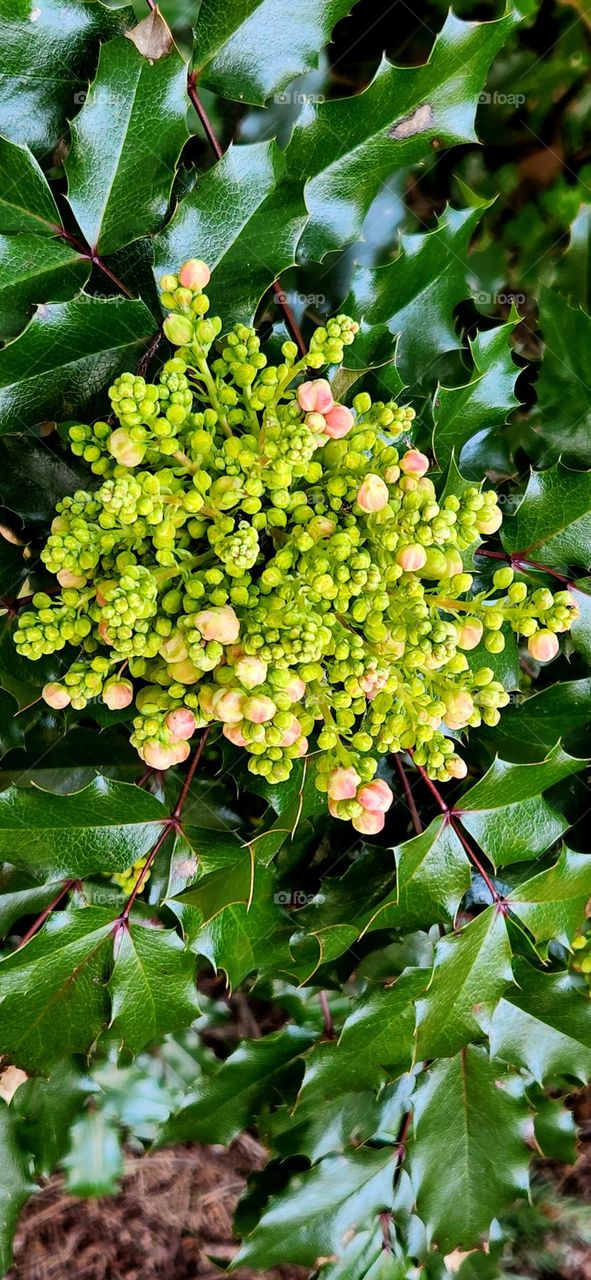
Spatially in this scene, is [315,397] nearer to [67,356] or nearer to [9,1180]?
[67,356]

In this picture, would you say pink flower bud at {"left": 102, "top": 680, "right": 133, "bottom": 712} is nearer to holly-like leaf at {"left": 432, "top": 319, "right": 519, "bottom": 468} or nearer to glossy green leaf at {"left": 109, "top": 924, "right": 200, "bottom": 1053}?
glossy green leaf at {"left": 109, "top": 924, "right": 200, "bottom": 1053}

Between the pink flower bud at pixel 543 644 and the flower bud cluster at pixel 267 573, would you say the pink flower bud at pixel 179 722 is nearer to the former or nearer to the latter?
the flower bud cluster at pixel 267 573

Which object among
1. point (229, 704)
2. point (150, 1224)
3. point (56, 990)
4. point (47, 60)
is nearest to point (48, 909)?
point (56, 990)

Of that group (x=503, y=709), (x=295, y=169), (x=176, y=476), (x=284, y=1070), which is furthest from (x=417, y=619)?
(x=284, y=1070)

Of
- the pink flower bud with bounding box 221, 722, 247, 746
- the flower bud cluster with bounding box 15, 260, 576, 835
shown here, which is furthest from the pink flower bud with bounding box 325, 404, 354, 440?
the pink flower bud with bounding box 221, 722, 247, 746

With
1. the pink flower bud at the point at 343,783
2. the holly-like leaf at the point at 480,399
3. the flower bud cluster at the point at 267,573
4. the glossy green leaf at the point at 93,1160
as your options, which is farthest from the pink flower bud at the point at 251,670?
the glossy green leaf at the point at 93,1160

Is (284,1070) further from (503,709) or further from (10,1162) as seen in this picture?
(503,709)

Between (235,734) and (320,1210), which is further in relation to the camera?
(320,1210)
